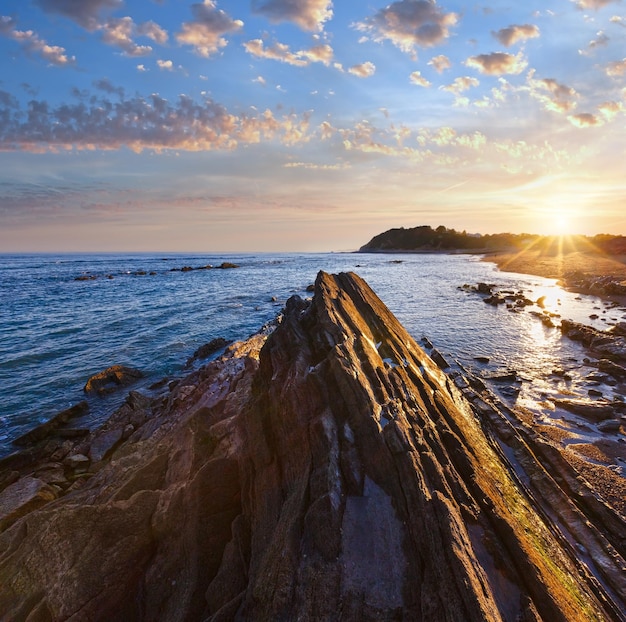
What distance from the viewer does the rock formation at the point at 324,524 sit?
6.02 meters

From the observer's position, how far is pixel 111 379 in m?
24.3

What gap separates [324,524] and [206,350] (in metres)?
24.7

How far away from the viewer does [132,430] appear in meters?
17.4

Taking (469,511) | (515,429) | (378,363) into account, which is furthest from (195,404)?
(515,429)

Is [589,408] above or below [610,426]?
above

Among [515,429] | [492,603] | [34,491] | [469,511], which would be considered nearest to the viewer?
[492,603]

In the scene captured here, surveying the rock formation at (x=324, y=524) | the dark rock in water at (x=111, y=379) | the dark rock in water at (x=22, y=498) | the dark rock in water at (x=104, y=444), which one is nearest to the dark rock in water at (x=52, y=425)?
the dark rock in water at (x=111, y=379)

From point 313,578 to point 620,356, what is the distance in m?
28.5

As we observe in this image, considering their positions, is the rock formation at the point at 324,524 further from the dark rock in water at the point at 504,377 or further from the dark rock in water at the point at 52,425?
the dark rock in water at the point at 504,377

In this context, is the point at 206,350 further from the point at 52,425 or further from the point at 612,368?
the point at 612,368

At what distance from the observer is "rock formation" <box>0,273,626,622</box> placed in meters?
6.02

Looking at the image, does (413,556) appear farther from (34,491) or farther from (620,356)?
(620,356)

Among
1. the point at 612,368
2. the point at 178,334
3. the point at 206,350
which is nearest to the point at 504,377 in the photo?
the point at 612,368

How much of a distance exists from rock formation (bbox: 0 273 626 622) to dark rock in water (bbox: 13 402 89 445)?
5.72m
